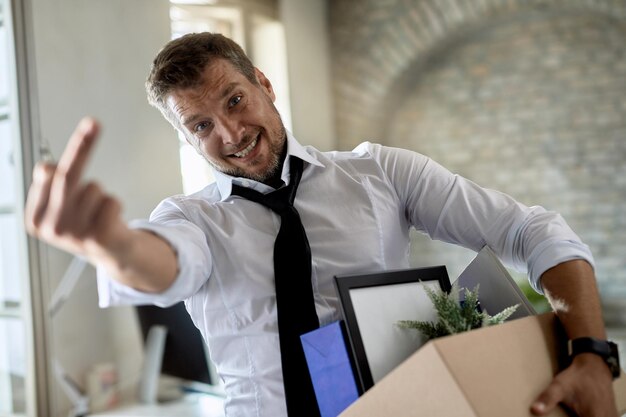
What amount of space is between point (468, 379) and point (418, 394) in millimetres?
70

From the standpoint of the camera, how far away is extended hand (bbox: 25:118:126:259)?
0.76m

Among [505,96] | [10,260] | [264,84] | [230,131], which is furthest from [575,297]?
[505,96]

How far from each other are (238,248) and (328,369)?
35 centimetres

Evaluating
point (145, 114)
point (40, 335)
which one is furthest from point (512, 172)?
point (40, 335)

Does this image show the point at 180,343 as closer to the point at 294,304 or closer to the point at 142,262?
the point at 294,304

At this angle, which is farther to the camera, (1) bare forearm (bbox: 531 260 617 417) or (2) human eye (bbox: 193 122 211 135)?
(2) human eye (bbox: 193 122 211 135)

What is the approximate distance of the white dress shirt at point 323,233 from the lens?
51.3 inches

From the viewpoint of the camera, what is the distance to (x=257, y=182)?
1.42 meters

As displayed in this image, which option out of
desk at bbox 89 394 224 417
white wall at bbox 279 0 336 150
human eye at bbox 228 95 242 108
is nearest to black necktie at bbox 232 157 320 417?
human eye at bbox 228 95 242 108

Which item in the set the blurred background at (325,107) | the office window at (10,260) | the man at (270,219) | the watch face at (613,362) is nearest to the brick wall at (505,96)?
the blurred background at (325,107)

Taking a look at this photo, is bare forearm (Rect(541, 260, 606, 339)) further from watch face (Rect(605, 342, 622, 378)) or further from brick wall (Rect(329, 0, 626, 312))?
brick wall (Rect(329, 0, 626, 312))

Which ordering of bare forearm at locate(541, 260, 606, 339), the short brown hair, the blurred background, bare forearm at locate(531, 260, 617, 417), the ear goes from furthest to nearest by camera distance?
the blurred background
the ear
the short brown hair
bare forearm at locate(541, 260, 606, 339)
bare forearm at locate(531, 260, 617, 417)

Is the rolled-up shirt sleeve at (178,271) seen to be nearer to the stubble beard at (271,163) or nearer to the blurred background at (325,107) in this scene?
the stubble beard at (271,163)

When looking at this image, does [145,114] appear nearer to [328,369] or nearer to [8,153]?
[8,153]
